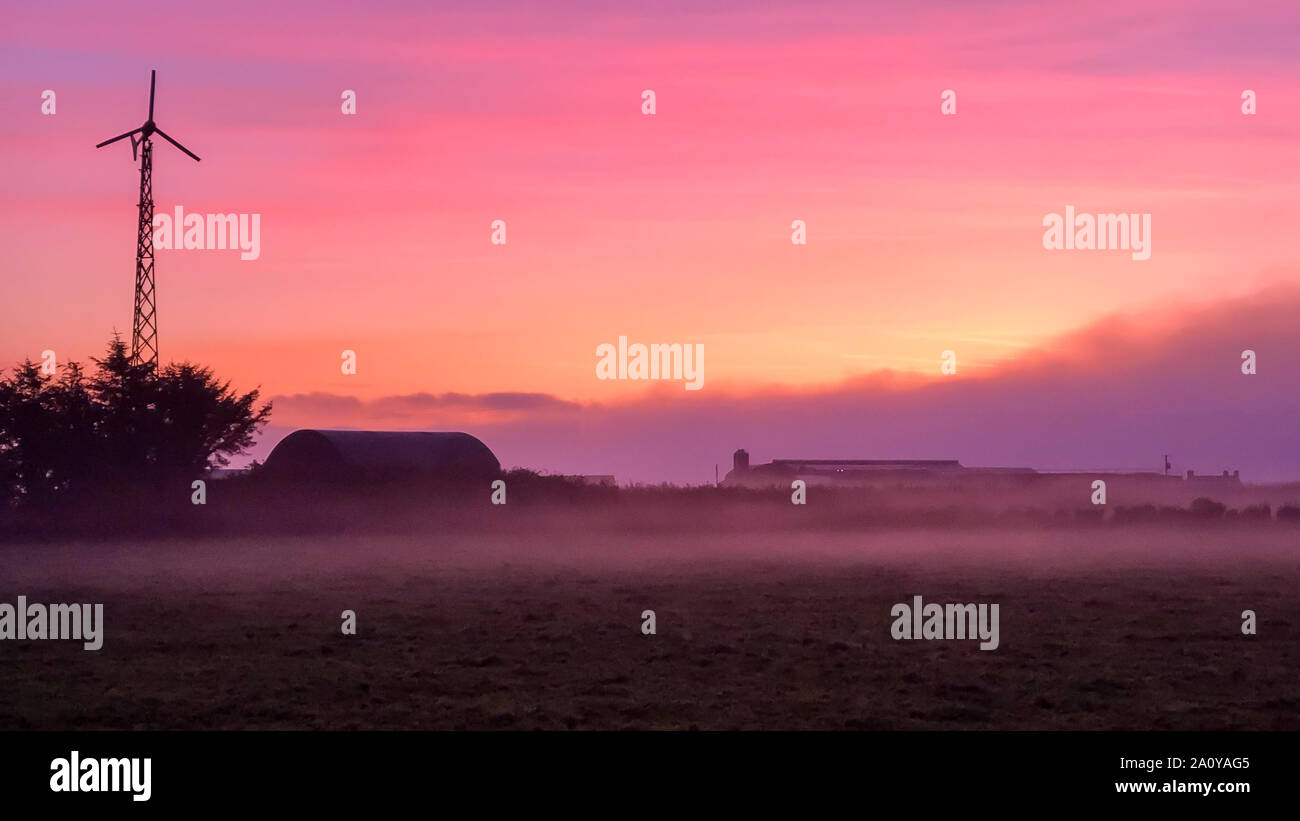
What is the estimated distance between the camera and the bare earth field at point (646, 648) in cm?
1858

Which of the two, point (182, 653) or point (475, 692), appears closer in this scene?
point (475, 692)

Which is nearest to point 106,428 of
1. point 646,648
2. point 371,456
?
point 371,456

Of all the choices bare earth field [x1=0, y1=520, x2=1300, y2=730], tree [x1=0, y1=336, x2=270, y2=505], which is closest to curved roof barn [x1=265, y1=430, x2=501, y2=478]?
tree [x1=0, y1=336, x2=270, y2=505]

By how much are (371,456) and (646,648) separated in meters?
51.0

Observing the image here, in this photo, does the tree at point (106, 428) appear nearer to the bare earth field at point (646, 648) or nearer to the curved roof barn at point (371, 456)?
the curved roof barn at point (371, 456)

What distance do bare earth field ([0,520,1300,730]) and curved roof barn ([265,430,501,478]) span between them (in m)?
25.7

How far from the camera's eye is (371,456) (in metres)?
73.1

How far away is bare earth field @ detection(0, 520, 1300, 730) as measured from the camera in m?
18.6

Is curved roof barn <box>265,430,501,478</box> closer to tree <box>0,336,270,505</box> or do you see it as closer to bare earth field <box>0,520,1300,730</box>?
tree <box>0,336,270,505</box>

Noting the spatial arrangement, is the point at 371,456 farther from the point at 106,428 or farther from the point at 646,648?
the point at 646,648
